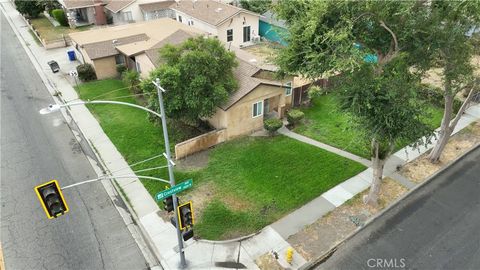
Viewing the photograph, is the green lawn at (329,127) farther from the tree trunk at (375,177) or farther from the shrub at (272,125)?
the tree trunk at (375,177)

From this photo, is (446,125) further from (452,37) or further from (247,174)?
(247,174)

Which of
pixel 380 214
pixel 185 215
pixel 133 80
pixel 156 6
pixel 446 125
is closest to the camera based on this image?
pixel 185 215

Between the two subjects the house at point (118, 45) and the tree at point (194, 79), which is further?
the house at point (118, 45)

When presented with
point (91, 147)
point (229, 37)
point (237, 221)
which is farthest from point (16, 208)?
point (229, 37)

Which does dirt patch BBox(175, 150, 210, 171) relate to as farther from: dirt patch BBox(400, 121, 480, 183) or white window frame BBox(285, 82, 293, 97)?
dirt patch BBox(400, 121, 480, 183)

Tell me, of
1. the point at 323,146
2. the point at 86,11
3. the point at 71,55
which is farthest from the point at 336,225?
the point at 86,11

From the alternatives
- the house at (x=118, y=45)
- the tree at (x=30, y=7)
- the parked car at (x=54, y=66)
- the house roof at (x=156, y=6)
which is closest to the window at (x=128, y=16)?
the house roof at (x=156, y=6)

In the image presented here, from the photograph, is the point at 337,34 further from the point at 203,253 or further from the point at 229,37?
the point at 229,37
